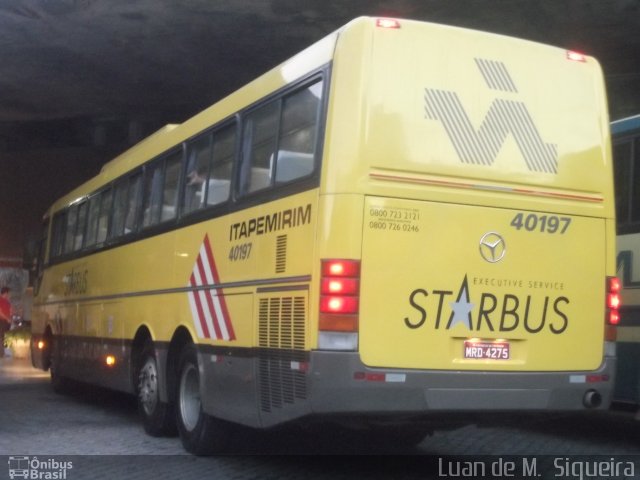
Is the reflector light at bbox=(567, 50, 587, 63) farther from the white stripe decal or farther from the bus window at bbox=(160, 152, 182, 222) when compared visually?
the bus window at bbox=(160, 152, 182, 222)

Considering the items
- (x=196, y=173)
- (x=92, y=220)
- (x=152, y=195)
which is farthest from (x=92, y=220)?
(x=196, y=173)

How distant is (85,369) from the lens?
13773 millimetres

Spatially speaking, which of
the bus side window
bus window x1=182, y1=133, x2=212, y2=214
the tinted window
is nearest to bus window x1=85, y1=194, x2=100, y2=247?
the bus side window

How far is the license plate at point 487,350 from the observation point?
7305 millimetres

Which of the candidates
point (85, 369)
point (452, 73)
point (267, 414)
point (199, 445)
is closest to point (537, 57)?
point (452, 73)

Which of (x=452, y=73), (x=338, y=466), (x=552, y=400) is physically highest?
(x=452, y=73)

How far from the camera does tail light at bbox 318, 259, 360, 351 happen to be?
6.94 metres

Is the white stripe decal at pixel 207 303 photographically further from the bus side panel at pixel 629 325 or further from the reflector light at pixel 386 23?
the bus side panel at pixel 629 325

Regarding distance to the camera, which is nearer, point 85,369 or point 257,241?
point 257,241

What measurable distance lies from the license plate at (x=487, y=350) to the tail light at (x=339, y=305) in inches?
35.4

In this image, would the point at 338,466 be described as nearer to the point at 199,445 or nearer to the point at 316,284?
the point at 199,445

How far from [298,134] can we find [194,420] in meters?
3.13

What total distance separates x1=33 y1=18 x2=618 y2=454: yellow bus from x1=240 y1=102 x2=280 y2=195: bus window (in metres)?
0.02

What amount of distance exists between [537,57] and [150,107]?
758 inches
